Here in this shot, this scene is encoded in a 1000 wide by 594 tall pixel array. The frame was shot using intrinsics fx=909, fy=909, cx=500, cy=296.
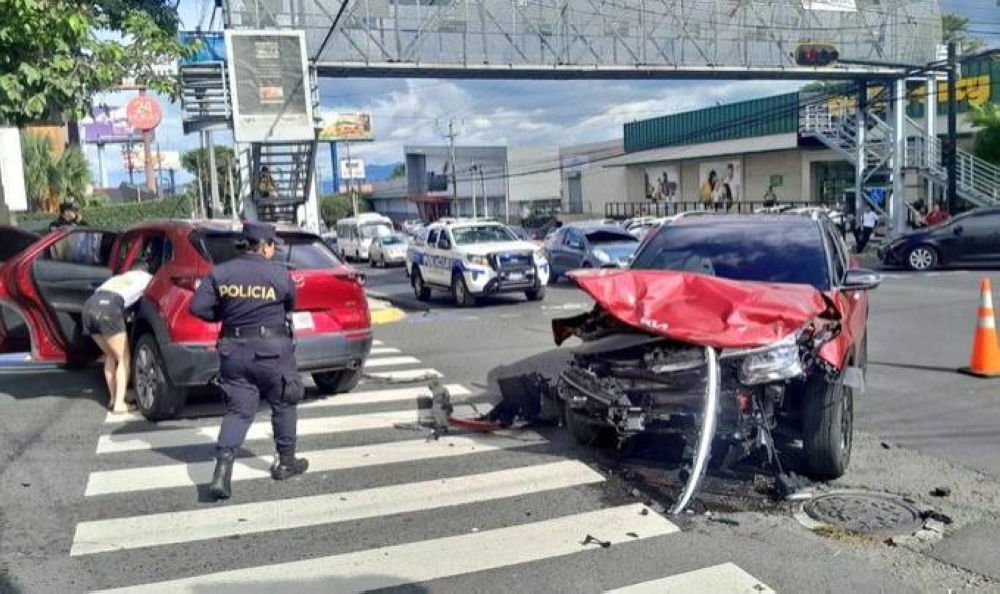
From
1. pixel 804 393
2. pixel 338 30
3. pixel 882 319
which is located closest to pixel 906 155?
pixel 338 30

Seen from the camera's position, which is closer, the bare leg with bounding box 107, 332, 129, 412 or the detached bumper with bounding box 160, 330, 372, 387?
the detached bumper with bounding box 160, 330, 372, 387

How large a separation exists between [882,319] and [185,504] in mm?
11041

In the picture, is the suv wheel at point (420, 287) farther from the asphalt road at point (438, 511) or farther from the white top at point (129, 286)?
the white top at point (129, 286)

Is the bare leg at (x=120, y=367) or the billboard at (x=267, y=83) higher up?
the billboard at (x=267, y=83)

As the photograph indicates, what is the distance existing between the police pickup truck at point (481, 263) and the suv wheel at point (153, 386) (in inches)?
407

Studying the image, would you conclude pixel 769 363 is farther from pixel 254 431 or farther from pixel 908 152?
pixel 908 152

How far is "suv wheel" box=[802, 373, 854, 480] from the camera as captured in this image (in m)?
5.67

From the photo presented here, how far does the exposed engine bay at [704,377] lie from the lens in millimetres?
5418

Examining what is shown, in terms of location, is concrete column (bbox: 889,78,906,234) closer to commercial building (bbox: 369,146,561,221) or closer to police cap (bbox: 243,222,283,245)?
police cap (bbox: 243,222,283,245)

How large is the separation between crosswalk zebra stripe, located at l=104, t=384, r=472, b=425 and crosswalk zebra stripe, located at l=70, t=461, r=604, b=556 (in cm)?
272

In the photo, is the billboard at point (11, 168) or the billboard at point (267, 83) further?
the billboard at point (267, 83)

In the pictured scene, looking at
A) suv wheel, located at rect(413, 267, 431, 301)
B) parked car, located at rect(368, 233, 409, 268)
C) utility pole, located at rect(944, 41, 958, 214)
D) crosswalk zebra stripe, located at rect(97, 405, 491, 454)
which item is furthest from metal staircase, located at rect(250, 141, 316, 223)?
utility pole, located at rect(944, 41, 958, 214)

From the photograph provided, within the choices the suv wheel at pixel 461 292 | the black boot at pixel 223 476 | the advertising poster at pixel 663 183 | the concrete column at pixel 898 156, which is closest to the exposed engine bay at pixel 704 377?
the black boot at pixel 223 476

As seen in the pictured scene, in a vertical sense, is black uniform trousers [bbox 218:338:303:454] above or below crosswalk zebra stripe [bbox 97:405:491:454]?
above
